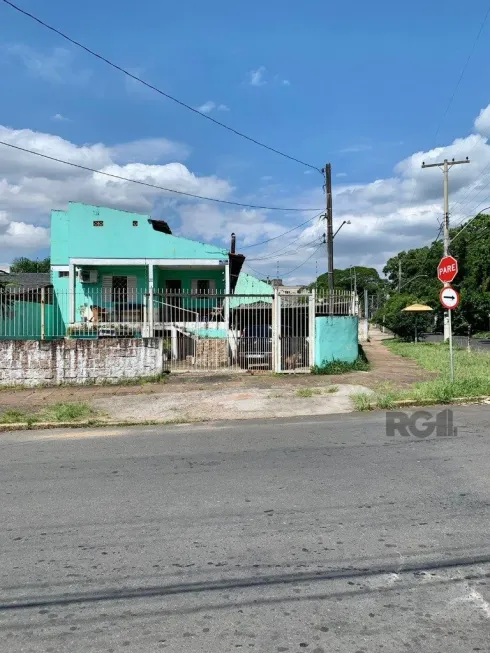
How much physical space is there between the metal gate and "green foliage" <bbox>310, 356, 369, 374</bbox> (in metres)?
0.28

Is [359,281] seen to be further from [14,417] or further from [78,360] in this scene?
[14,417]

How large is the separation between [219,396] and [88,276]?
53.0ft

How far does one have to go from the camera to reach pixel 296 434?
804 centimetres

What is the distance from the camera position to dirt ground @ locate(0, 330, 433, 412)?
39.5ft

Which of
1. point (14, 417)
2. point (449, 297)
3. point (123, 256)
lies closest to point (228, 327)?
point (449, 297)

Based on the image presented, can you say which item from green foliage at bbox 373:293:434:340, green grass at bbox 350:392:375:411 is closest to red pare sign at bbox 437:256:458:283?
green grass at bbox 350:392:375:411

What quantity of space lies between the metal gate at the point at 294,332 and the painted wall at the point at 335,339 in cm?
21

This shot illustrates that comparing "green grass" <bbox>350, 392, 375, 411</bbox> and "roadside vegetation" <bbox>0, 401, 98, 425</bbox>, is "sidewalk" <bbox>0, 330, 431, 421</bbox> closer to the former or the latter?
"green grass" <bbox>350, 392, 375, 411</bbox>

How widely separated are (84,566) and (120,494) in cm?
156

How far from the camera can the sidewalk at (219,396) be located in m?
10.3

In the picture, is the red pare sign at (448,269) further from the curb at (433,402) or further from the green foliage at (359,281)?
the green foliage at (359,281)

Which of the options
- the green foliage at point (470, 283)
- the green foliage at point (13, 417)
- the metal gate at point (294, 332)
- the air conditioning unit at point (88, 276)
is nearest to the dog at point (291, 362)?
the metal gate at point (294, 332)

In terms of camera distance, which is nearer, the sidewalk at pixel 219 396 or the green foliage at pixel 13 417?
the green foliage at pixel 13 417

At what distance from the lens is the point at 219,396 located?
11.7m
